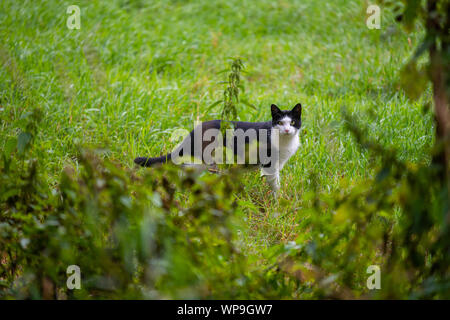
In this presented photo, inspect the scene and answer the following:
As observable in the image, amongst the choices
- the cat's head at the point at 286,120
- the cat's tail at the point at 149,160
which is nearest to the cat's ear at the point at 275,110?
the cat's head at the point at 286,120

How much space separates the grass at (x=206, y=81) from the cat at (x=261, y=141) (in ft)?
0.41

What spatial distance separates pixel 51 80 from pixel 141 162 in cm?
168

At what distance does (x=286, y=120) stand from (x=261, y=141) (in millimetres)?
257

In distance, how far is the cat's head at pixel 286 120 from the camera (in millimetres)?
3293

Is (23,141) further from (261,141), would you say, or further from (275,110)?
(275,110)

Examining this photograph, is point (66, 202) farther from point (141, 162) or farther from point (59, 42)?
point (59, 42)

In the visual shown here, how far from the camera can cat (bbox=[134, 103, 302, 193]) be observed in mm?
3168

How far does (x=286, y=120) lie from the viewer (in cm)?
333
